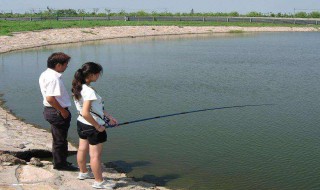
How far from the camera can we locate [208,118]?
10586 millimetres

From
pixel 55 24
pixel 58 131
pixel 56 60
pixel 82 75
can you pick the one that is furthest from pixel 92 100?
pixel 55 24

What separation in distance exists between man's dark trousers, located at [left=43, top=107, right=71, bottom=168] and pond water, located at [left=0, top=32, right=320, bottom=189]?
1271 mm

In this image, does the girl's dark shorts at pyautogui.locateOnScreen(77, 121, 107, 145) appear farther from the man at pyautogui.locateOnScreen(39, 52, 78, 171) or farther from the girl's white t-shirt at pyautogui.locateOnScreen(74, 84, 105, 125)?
the man at pyautogui.locateOnScreen(39, 52, 78, 171)

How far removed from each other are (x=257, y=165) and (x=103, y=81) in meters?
9.55

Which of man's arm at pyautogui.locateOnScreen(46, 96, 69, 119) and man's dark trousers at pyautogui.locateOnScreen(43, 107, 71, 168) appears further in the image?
man's dark trousers at pyautogui.locateOnScreen(43, 107, 71, 168)

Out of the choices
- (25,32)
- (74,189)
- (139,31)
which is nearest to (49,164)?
(74,189)

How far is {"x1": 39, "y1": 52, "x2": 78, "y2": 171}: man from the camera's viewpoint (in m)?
5.88

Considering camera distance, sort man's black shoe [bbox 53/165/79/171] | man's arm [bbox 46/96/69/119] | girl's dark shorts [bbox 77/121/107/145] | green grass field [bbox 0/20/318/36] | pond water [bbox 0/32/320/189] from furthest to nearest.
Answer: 1. green grass field [bbox 0/20/318/36]
2. pond water [bbox 0/32/320/189]
3. man's black shoe [bbox 53/165/79/171]
4. man's arm [bbox 46/96/69/119]
5. girl's dark shorts [bbox 77/121/107/145]

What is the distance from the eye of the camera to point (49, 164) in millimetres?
6723

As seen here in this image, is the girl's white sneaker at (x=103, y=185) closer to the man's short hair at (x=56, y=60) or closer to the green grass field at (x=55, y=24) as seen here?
the man's short hair at (x=56, y=60)

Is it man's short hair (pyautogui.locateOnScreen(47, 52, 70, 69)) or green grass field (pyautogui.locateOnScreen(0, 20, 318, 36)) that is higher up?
green grass field (pyautogui.locateOnScreen(0, 20, 318, 36))

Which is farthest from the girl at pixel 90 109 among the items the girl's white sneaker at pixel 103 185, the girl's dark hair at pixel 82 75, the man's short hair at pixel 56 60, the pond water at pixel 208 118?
the pond water at pixel 208 118

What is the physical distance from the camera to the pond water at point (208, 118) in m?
7.29

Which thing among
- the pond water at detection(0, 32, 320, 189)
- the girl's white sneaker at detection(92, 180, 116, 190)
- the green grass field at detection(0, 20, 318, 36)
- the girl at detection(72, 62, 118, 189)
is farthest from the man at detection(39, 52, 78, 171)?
the green grass field at detection(0, 20, 318, 36)
